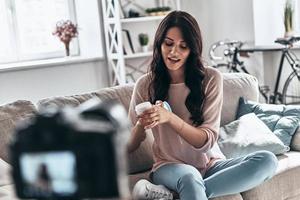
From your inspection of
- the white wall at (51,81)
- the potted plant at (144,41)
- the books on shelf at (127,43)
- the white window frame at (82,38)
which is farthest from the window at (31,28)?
the potted plant at (144,41)

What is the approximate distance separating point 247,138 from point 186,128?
0.61 meters

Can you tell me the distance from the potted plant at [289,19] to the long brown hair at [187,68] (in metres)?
2.47

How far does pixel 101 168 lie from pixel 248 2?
14.7 ft

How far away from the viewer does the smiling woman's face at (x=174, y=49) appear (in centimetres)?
183

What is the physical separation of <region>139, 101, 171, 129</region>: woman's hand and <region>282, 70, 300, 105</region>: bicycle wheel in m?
2.84

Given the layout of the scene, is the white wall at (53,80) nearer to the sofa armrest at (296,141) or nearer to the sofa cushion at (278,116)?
the sofa cushion at (278,116)

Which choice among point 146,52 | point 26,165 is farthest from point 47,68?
point 26,165

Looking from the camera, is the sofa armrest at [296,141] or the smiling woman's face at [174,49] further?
the sofa armrest at [296,141]

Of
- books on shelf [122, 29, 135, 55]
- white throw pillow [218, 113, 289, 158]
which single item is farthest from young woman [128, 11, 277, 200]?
books on shelf [122, 29, 135, 55]

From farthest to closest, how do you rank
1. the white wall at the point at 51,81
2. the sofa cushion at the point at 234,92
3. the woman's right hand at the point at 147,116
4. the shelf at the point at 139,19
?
1. the shelf at the point at 139,19
2. the white wall at the point at 51,81
3. the sofa cushion at the point at 234,92
4. the woman's right hand at the point at 147,116

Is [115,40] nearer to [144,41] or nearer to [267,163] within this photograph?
[144,41]

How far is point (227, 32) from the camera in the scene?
15.9 feet

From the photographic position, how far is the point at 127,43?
4.56 meters

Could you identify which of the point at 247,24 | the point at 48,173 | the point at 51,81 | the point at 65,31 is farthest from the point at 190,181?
the point at 247,24
